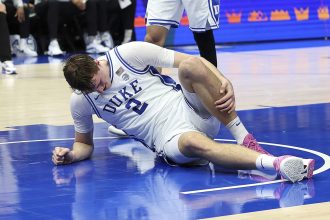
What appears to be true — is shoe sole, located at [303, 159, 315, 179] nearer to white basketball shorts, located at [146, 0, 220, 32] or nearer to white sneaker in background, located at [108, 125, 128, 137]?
white sneaker in background, located at [108, 125, 128, 137]

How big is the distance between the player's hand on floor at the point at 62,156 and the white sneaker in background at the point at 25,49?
802 cm

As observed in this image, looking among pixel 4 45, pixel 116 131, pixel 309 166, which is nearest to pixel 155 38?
pixel 116 131

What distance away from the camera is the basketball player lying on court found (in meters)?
4.18

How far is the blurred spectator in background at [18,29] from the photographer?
11984mm

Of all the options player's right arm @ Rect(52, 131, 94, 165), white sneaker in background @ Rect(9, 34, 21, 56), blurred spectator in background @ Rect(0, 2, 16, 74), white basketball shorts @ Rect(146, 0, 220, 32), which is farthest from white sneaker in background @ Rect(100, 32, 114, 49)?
player's right arm @ Rect(52, 131, 94, 165)

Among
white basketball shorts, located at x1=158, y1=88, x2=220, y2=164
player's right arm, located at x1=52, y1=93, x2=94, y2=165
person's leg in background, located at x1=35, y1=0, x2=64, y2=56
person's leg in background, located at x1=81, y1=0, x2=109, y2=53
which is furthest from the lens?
person's leg in background, located at x1=81, y1=0, x2=109, y2=53

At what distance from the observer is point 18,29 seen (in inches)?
487

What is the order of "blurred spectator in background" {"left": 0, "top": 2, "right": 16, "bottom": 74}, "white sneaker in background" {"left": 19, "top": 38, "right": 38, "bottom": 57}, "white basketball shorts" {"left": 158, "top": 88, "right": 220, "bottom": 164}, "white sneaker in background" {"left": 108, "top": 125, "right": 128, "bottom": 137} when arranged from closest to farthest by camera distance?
"white basketball shorts" {"left": 158, "top": 88, "right": 220, "bottom": 164} → "white sneaker in background" {"left": 108, "top": 125, "right": 128, "bottom": 137} → "blurred spectator in background" {"left": 0, "top": 2, "right": 16, "bottom": 74} → "white sneaker in background" {"left": 19, "top": 38, "right": 38, "bottom": 57}

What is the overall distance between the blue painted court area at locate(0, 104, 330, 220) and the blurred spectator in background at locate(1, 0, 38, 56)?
21.9 ft

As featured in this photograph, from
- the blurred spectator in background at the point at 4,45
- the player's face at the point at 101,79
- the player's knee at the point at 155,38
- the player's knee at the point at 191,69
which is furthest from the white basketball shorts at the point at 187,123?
the blurred spectator in background at the point at 4,45

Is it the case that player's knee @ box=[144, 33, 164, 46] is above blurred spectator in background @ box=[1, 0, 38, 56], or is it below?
above

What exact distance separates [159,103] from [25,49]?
829 centimetres

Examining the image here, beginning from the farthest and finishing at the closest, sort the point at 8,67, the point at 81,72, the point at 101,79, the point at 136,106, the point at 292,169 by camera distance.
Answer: the point at 8,67 < the point at 136,106 < the point at 101,79 < the point at 81,72 < the point at 292,169

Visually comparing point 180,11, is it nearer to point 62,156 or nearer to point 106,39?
point 62,156
